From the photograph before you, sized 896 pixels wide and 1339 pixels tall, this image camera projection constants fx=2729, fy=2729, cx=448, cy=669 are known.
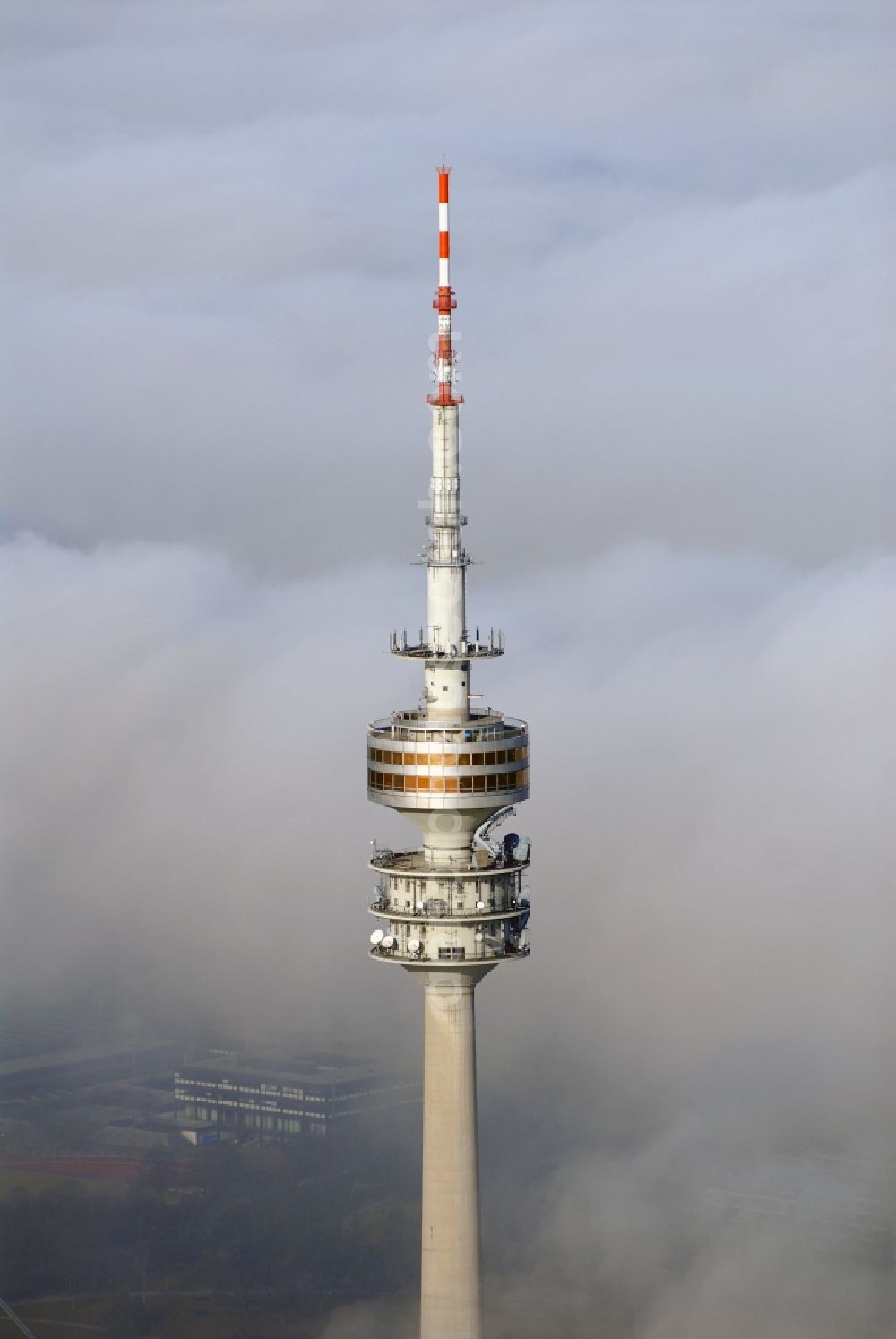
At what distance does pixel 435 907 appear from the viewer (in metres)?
105

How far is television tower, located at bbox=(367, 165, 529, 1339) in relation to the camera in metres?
104

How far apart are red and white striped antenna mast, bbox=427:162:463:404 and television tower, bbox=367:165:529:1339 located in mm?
48

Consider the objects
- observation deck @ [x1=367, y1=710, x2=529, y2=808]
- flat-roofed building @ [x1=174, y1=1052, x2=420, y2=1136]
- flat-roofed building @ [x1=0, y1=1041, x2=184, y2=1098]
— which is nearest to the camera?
observation deck @ [x1=367, y1=710, x2=529, y2=808]

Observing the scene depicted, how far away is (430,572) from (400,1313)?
5323cm

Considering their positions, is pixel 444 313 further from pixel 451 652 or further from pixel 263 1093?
pixel 263 1093

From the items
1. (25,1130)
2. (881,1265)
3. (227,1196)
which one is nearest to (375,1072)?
(227,1196)

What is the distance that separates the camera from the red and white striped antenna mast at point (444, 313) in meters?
104

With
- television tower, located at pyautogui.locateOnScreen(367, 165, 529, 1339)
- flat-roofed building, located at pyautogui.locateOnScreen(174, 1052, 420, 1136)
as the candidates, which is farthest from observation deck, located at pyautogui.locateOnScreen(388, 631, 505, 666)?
flat-roofed building, located at pyautogui.locateOnScreen(174, 1052, 420, 1136)

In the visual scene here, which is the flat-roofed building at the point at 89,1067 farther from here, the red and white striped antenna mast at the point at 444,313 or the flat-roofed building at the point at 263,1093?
the red and white striped antenna mast at the point at 444,313

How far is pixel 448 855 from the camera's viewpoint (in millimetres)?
105625

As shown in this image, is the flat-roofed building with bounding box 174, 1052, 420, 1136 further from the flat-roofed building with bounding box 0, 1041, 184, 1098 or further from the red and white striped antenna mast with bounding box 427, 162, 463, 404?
the red and white striped antenna mast with bounding box 427, 162, 463, 404

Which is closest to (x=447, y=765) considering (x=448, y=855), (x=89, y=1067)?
(x=448, y=855)

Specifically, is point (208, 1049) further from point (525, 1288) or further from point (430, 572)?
point (430, 572)

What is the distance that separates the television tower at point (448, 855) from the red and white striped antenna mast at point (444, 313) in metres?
0.05
